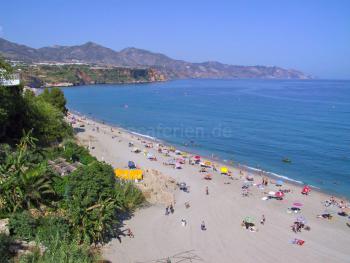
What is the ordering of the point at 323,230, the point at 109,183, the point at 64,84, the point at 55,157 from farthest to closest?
the point at 64,84, the point at 55,157, the point at 323,230, the point at 109,183

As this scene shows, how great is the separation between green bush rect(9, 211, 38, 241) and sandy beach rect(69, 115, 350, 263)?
3.56m

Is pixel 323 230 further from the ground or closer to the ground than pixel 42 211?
closer to the ground

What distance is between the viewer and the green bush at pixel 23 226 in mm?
17938

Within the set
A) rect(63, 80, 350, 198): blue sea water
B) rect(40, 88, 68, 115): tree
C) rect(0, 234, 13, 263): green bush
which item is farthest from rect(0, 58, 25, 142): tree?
rect(63, 80, 350, 198): blue sea water

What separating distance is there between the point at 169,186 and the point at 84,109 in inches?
2523

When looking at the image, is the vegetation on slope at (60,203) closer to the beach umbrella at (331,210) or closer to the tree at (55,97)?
the beach umbrella at (331,210)

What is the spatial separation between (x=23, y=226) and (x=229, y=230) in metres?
11.7

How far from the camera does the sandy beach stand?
811 inches

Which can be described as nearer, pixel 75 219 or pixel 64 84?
pixel 75 219

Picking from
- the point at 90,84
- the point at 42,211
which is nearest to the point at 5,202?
the point at 42,211

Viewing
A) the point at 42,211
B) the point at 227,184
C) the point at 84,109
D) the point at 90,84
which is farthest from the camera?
the point at 90,84

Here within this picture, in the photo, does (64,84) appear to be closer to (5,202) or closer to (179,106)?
(179,106)

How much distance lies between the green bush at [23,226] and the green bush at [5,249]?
1412 millimetres

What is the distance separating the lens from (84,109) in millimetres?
92375
